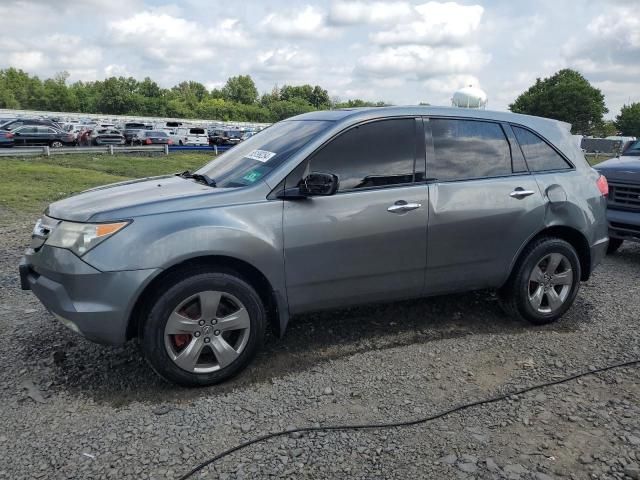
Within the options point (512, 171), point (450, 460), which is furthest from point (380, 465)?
point (512, 171)

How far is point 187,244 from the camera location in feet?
11.0

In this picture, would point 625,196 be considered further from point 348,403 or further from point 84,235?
point 84,235

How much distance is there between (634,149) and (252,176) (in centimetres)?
690

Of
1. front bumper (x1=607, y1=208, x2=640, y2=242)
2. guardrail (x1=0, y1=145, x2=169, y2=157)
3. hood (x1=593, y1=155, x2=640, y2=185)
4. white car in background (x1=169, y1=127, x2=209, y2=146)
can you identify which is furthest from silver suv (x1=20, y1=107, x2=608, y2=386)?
white car in background (x1=169, y1=127, x2=209, y2=146)

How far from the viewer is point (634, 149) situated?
827cm

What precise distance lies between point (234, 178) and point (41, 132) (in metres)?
30.6

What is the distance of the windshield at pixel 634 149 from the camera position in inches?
320

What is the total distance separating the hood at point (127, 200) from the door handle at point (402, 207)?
1150 millimetres

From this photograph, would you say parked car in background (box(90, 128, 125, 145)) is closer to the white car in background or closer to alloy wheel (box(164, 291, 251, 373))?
the white car in background

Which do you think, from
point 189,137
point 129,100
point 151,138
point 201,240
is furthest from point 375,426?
point 129,100

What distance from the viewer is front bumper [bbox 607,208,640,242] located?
676 cm

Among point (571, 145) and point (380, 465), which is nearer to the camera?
point (380, 465)

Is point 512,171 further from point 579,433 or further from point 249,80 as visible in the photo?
point 249,80

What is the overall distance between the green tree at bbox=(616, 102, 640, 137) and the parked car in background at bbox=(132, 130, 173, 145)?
282ft
